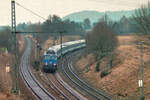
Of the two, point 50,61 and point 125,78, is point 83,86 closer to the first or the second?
point 125,78

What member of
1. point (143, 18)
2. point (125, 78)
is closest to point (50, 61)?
point (125, 78)

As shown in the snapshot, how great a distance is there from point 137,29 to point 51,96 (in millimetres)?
19717

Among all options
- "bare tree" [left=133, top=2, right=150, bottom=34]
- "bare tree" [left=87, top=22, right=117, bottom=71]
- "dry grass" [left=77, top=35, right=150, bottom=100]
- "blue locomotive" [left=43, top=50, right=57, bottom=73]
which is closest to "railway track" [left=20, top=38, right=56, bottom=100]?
"blue locomotive" [left=43, top=50, right=57, bottom=73]

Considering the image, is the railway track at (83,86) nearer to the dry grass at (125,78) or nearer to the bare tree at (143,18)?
the dry grass at (125,78)

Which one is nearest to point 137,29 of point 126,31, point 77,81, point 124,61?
point 124,61

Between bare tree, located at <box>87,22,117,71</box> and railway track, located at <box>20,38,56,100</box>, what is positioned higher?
bare tree, located at <box>87,22,117,71</box>

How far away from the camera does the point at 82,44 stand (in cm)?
9425

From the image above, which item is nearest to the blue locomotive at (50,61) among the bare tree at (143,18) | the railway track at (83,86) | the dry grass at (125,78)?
the railway track at (83,86)

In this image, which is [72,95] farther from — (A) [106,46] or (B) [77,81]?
(A) [106,46]

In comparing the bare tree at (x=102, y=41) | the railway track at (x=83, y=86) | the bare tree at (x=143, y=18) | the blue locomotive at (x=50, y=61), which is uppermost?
the bare tree at (x=143, y=18)

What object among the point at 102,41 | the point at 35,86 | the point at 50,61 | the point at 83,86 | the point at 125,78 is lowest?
the point at 83,86

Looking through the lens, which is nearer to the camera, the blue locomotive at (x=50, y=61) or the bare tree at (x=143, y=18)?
the bare tree at (x=143, y=18)

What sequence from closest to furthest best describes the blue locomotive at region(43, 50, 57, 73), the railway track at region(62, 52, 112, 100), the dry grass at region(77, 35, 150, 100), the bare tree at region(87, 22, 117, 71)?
the railway track at region(62, 52, 112, 100) < the dry grass at region(77, 35, 150, 100) < the blue locomotive at region(43, 50, 57, 73) < the bare tree at region(87, 22, 117, 71)

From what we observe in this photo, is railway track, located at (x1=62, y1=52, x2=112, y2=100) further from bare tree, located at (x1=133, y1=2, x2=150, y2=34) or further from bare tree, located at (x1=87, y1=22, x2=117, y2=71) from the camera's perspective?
bare tree, located at (x1=133, y1=2, x2=150, y2=34)
